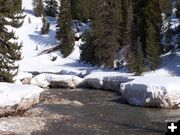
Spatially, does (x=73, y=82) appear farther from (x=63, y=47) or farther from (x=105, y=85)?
(x=63, y=47)

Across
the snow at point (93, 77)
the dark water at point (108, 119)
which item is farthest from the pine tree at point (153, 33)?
the dark water at point (108, 119)

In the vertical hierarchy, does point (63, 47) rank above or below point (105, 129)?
above

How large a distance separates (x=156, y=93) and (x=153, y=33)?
23.4 metres

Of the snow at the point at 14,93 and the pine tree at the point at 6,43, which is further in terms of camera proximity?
the pine tree at the point at 6,43

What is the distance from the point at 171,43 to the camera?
56.2m

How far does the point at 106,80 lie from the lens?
43.4m

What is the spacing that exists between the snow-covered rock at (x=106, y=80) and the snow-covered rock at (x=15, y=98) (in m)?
16.9

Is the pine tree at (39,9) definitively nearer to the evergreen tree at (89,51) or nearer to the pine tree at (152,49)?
the evergreen tree at (89,51)

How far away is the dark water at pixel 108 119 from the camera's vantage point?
68.2 ft

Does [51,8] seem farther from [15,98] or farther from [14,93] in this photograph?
[15,98]

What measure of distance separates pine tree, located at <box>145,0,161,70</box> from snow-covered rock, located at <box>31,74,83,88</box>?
910 cm

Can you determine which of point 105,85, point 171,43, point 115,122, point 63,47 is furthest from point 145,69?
point 63,47

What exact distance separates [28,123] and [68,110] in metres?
6.84

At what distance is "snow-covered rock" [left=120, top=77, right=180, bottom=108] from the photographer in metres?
28.9
